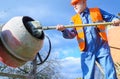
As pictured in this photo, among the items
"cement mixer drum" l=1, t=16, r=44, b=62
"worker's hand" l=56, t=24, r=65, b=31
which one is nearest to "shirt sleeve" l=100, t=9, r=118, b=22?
"worker's hand" l=56, t=24, r=65, b=31

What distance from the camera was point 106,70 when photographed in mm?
5793

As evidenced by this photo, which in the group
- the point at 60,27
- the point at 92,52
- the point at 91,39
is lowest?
the point at 92,52

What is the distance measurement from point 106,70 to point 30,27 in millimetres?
1231

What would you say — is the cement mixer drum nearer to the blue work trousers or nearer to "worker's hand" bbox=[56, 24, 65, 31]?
"worker's hand" bbox=[56, 24, 65, 31]

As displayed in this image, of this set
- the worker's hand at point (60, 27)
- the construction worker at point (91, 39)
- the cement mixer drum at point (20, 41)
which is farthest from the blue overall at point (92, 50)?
the cement mixer drum at point (20, 41)

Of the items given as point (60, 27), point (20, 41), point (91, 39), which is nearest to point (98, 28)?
point (91, 39)

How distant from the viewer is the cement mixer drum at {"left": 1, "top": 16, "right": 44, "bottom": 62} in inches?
206

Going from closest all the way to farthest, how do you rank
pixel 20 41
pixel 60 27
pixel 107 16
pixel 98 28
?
pixel 20 41, pixel 60 27, pixel 98 28, pixel 107 16

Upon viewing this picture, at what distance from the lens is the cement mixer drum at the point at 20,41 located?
5.23 m

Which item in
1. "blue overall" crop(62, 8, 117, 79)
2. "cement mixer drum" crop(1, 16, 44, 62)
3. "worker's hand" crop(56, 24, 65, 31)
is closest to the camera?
"cement mixer drum" crop(1, 16, 44, 62)

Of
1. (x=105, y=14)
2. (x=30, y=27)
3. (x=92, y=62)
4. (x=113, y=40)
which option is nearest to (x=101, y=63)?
(x=92, y=62)

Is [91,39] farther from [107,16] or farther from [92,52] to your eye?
[107,16]

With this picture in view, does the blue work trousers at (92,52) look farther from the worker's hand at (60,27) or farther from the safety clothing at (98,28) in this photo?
the worker's hand at (60,27)

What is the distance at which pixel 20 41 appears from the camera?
5.22 m
